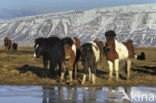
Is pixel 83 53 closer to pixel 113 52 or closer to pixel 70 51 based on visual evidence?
pixel 70 51

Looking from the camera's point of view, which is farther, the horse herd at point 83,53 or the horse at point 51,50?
the horse at point 51,50

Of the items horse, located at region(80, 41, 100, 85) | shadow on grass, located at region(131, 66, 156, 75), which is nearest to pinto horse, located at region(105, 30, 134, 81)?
horse, located at region(80, 41, 100, 85)

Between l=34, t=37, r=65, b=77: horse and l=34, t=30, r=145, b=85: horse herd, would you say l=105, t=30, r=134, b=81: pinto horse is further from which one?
l=34, t=37, r=65, b=77: horse

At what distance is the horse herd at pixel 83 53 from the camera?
19.6 metres

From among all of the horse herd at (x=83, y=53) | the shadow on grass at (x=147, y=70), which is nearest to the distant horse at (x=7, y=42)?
the shadow on grass at (x=147, y=70)

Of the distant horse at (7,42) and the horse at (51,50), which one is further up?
the distant horse at (7,42)

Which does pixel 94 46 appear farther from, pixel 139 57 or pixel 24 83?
pixel 139 57

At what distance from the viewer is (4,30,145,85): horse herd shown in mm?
19641

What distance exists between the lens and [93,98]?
13.9 metres

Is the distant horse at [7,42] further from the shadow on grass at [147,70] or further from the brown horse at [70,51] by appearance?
the brown horse at [70,51]

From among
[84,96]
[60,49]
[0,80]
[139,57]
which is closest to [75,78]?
[60,49]

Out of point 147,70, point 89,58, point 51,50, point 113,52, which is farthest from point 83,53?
point 147,70

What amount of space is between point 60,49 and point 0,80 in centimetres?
352

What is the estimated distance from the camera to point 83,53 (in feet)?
64.8
